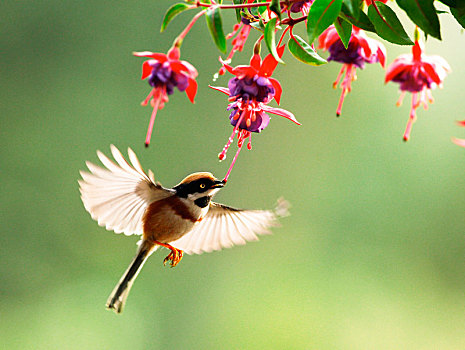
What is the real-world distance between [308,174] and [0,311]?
6.75 ft

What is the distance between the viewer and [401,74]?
885 mm

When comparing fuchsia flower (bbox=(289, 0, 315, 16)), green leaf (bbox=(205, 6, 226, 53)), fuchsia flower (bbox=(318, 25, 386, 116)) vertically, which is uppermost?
fuchsia flower (bbox=(318, 25, 386, 116))

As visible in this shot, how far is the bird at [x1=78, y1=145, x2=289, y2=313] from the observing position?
1.07 meters

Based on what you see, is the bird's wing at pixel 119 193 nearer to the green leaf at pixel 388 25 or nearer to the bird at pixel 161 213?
the bird at pixel 161 213

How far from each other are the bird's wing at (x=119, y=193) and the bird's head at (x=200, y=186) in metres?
0.04

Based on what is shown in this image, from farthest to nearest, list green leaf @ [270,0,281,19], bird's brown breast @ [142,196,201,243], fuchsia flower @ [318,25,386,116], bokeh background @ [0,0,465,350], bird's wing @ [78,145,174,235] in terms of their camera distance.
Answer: bokeh background @ [0,0,465,350] < bird's brown breast @ [142,196,201,243] < bird's wing @ [78,145,174,235] < fuchsia flower @ [318,25,386,116] < green leaf @ [270,0,281,19]

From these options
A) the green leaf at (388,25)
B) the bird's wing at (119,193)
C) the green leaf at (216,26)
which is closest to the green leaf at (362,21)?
the green leaf at (388,25)

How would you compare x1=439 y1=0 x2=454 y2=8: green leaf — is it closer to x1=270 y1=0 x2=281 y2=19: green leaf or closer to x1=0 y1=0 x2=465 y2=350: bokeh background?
x1=270 y1=0 x2=281 y2=19: green leaf

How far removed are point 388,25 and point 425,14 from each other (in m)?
0.07

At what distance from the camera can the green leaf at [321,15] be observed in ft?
2.05

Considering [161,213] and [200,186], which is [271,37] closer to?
[200,186]

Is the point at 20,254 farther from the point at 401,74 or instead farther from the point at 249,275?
the point at 401,74

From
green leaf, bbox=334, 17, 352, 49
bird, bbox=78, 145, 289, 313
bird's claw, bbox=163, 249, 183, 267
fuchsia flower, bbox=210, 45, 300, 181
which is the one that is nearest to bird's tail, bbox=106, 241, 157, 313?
bird, bbox=78, 145, 289, 313

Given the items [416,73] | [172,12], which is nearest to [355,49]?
[416,73]
